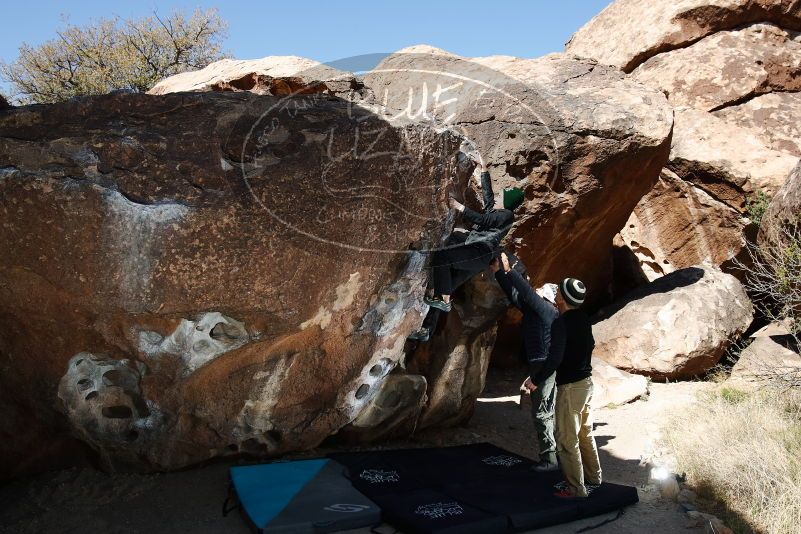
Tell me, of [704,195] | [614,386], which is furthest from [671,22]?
[614,386]

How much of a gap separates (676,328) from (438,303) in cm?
312

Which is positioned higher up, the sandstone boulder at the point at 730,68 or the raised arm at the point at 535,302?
the sandstone boulder at the point at 730,68

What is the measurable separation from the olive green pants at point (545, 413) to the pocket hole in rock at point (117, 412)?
7.62ft

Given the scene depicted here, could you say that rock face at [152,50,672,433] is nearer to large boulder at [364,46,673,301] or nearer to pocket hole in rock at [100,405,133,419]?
large boulder at [364,46,673,301]

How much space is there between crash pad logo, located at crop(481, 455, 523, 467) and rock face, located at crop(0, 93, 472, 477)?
0.93 metres

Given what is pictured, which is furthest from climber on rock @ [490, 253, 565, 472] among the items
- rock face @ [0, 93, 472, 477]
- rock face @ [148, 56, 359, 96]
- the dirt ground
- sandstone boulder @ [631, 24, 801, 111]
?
sandstone boulder @ [631, 24, 801, 111]

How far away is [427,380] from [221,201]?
207cm

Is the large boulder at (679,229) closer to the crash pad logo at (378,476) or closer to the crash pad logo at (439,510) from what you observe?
the crash pad logo at (378,476)

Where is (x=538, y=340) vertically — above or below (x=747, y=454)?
above

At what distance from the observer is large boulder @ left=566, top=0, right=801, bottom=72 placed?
357 inches

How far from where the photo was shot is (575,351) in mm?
3738

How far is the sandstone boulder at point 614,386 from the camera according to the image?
19.8 feet

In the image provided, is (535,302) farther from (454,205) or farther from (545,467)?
(545,467)

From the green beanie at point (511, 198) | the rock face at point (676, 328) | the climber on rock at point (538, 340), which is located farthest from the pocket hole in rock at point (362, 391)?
the rock face at point (676, 328)
